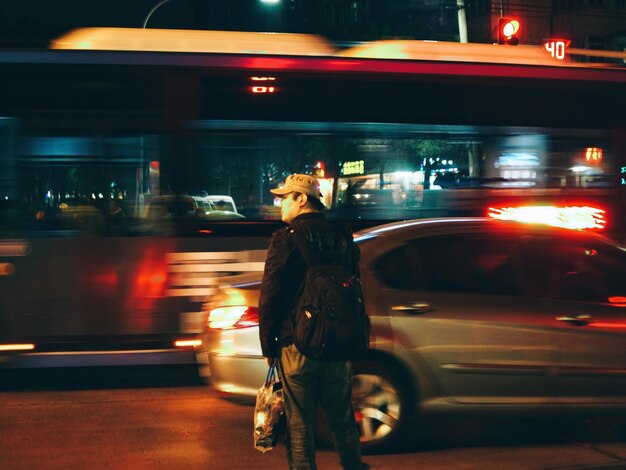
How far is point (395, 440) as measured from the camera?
6.08m

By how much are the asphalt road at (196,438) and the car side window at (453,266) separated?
1.05m

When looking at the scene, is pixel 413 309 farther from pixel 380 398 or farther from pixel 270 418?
pixel 270 418

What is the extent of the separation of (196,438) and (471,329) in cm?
227

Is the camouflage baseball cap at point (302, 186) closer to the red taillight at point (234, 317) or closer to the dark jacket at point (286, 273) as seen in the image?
the dark jacket at point (286, 273)

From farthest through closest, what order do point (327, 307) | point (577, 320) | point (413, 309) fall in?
Answer: point (577, 320) < point (413, 309) < point (327, 307)

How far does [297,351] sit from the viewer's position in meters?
4.36

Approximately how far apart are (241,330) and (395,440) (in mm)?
1320

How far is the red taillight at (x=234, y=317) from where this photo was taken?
6121 mm

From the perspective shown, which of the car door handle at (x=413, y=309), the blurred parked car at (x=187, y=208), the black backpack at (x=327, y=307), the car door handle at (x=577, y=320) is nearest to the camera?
the black backpack at (x=327, y=307)

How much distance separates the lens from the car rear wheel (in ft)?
19.7

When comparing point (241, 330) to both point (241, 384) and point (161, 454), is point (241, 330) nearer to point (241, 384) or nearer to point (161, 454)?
point (241, 384)

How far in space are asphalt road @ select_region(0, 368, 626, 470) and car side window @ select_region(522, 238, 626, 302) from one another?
943 mm

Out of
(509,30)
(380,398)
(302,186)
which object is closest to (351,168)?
(380,398)

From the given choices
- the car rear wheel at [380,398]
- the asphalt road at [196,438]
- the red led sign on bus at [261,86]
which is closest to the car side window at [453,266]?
the car rear wheel at [380,398]
